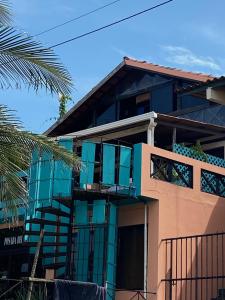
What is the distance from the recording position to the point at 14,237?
62.2ft

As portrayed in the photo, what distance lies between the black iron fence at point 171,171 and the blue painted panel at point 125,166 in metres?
0.62

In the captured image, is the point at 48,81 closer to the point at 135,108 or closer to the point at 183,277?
the point at 183,277

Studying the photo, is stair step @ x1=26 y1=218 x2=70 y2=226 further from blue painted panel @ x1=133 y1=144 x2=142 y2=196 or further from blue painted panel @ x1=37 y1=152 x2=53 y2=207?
blue painted panel @ x1=133 y1=144 x2=142 y2=196

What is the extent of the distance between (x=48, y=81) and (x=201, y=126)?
856cm

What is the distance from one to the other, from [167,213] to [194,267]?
1.54 m

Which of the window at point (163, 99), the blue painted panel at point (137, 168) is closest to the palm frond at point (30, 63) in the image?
the blue painted panel at point (137, 168)

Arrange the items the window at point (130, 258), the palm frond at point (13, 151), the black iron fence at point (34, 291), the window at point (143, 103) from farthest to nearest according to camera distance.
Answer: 1. the window at point (143, 103)
2. the window at point (130, 258)
3. the black iron fence at point (34, 291)
4. the palm frond at point (13, 151)

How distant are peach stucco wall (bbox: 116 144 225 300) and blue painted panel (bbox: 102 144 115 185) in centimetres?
72

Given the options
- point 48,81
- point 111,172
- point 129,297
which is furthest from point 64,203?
point 48,81

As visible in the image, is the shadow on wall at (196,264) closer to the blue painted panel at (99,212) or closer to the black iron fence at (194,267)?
the black iron fence at (194,267)

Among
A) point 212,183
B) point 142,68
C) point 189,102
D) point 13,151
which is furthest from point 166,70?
point 13,151

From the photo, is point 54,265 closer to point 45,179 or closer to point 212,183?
point 45,179

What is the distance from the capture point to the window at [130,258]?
1505 centimetres

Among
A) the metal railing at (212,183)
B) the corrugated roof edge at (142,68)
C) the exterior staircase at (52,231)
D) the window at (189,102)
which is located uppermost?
the corrugated roof edge at (142,68)
